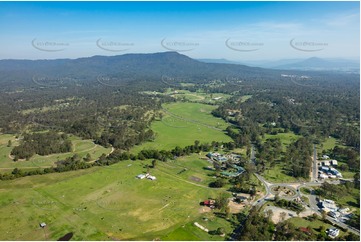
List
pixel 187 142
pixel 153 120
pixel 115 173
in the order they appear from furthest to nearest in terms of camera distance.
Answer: pixel 153 120, pixel 187 142, pixel 115 173

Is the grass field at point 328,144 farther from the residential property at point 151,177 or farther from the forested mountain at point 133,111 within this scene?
the residential property at point 151,177

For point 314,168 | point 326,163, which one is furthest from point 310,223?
point 326,163

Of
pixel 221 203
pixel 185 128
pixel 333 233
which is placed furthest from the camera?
pixel 185 128

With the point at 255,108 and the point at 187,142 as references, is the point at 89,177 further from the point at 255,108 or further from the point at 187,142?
the point at 255,108

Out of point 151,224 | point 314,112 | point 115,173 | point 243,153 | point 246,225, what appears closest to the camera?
point 246,225

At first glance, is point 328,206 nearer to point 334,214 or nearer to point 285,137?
point 334,214

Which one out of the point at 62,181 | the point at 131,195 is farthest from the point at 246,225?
the point at 62,181
